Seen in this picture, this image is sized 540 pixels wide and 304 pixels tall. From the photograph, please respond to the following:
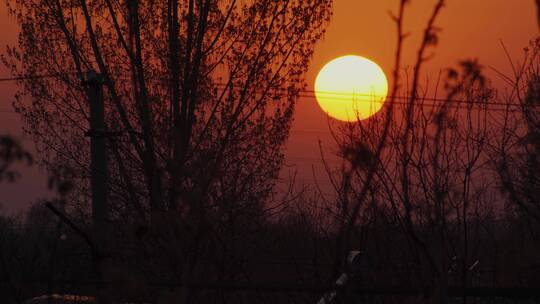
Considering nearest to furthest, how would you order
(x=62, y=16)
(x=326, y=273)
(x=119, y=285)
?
1. (x=119, y=285)
2. (x=326, y=273)
3. (x=62, y=16)

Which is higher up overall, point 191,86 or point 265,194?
point 191,86

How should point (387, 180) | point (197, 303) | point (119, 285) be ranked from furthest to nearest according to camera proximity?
point (197, 303)
point (387, 180)
point (119, 285)

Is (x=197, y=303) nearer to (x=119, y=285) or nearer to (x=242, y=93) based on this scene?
(x=119, y=285)

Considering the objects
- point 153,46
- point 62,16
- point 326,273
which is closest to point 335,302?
point 326,273

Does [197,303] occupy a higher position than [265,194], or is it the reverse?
[265,194]

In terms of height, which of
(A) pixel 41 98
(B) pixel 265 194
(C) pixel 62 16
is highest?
(C) pixel 62 16

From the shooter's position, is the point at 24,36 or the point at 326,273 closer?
the point at 326,273

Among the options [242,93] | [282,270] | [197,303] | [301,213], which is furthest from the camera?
[242,93]

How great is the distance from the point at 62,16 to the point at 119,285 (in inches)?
384

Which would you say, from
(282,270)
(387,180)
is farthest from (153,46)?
(387,180)

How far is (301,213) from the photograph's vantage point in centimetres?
673

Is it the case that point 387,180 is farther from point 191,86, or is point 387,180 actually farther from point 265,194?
point 265,194

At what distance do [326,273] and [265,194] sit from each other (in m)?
4.31

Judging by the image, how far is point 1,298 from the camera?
3.00 m
